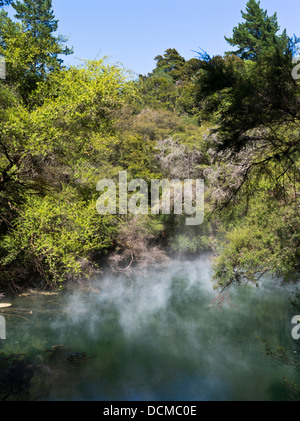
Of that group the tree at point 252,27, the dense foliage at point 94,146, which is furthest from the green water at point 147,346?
the tree at point 252,27

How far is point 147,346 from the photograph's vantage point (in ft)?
32.8

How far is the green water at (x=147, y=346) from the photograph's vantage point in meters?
7.59

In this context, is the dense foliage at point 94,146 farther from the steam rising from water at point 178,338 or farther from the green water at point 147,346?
the steam rising from water at point 178,338

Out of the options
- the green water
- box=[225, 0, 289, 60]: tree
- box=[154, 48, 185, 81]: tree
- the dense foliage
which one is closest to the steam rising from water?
the green water

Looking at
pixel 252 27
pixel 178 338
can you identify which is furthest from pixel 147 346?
pixel 252 27

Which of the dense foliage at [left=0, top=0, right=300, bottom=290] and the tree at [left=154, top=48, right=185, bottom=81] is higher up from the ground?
the tree at [left=154, top=48, right=185, bottom=81]

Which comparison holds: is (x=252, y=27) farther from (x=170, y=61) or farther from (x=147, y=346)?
(x=147, y=346)

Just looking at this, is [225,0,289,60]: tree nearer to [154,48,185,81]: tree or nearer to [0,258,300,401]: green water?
[154,48,185,81]: tree

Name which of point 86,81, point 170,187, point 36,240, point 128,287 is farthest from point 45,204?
point 170,187

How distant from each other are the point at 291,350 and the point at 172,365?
319 centimetres

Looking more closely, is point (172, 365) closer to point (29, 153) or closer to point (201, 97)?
point (29, 153)

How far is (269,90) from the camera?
14.8ft

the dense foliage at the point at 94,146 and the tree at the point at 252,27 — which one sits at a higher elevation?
the tree at the point at 252,27

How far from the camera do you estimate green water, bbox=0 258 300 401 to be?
24.9 feet
